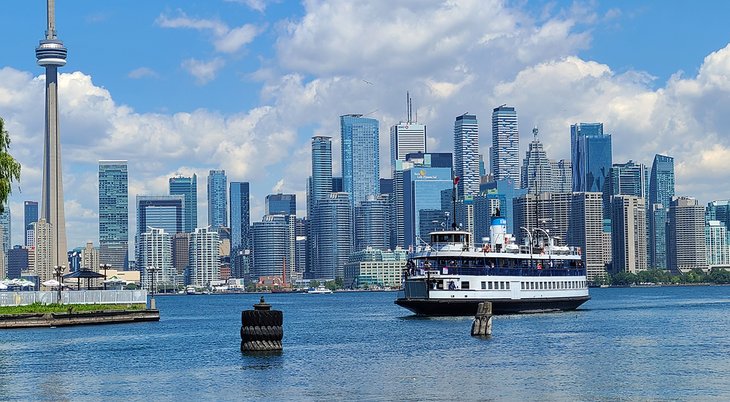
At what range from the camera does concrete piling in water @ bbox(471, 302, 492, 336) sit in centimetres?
8806

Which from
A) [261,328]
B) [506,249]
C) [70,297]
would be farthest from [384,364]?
[506,249]

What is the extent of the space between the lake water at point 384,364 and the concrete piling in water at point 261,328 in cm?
115

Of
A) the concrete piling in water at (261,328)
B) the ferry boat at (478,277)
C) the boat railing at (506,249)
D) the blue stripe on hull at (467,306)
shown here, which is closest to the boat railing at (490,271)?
the ferry boat at (478,277)

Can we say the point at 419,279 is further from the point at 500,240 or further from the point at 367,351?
the point at 367,351

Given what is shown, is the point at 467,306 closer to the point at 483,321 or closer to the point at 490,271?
the point at 490,271

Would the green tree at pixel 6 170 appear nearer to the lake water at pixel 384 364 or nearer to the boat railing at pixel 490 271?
the lake water at pixel 384 364

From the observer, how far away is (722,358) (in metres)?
70.6

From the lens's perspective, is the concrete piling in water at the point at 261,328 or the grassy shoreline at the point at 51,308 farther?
the grassy shoreline at the point at 51,308

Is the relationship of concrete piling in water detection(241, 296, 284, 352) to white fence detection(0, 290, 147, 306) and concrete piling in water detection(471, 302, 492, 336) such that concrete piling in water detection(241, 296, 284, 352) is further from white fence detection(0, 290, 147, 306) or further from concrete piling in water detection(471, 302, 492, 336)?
white fence detection(0, 290, 147, 306)

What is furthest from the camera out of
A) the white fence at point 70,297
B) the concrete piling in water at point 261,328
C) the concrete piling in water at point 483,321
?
the white fence at point 70,297

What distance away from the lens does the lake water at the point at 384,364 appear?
5518 centimetres

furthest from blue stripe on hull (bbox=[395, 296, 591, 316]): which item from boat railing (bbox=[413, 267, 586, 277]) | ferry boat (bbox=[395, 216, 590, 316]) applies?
boat railing (bbox=[413, 267, 586, 277])

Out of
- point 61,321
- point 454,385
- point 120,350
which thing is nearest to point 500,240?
point 61,321

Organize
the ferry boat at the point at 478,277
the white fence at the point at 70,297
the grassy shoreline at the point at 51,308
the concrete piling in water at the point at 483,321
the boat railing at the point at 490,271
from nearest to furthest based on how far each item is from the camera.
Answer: the concrete piling in water at the point at 483,321, the grassy shoreline at the point at 51,308, the white fence at the point at 70,297, the boat railing at the point at 490,271, the ferry boat at the point at 478,277
